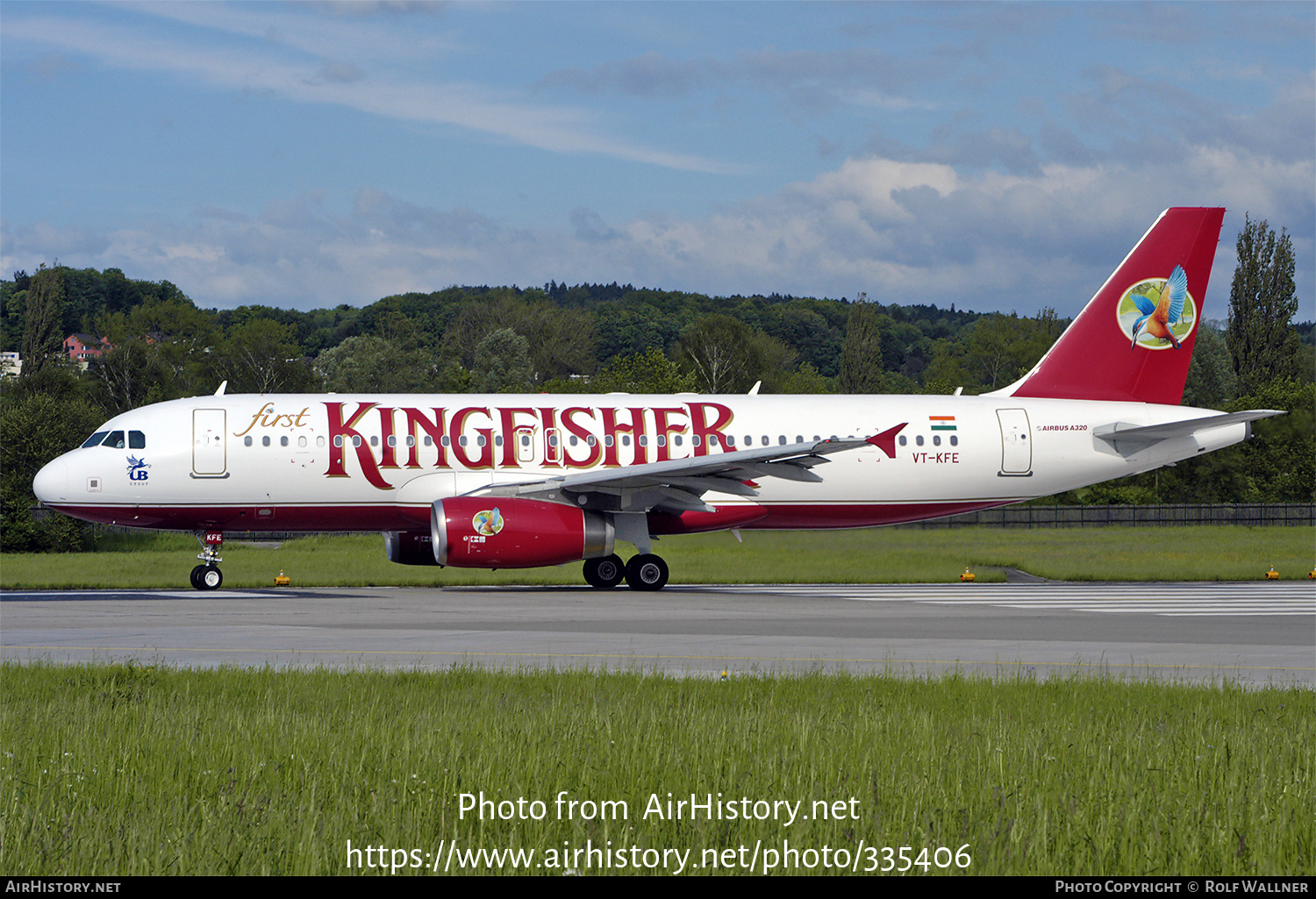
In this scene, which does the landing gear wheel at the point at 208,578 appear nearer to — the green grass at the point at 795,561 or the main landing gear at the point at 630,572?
the green grass at the point at 795,561

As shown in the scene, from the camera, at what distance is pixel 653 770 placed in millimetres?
7113

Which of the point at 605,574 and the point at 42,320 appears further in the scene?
the point at 42,320

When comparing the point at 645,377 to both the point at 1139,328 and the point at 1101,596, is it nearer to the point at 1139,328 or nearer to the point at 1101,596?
the point at 1139,328

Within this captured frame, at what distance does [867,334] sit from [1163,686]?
7807cm

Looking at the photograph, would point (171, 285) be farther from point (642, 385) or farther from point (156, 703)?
point (156, 703)

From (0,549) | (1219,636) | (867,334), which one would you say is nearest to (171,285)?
(867,334)

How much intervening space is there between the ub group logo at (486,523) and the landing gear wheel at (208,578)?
5.94 meters

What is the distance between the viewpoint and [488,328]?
4053 inches

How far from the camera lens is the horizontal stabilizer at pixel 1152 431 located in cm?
2731

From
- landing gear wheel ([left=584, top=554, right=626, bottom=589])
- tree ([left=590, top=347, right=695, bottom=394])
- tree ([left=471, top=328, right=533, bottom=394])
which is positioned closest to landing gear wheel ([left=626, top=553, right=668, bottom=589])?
landing gear wheel ([left=584, top=554, right=626, bottom=589])

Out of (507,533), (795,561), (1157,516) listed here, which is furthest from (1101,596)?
(1157,516)

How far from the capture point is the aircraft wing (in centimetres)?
2383

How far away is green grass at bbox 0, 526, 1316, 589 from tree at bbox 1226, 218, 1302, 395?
43.0 meters

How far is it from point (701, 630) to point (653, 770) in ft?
33.7
